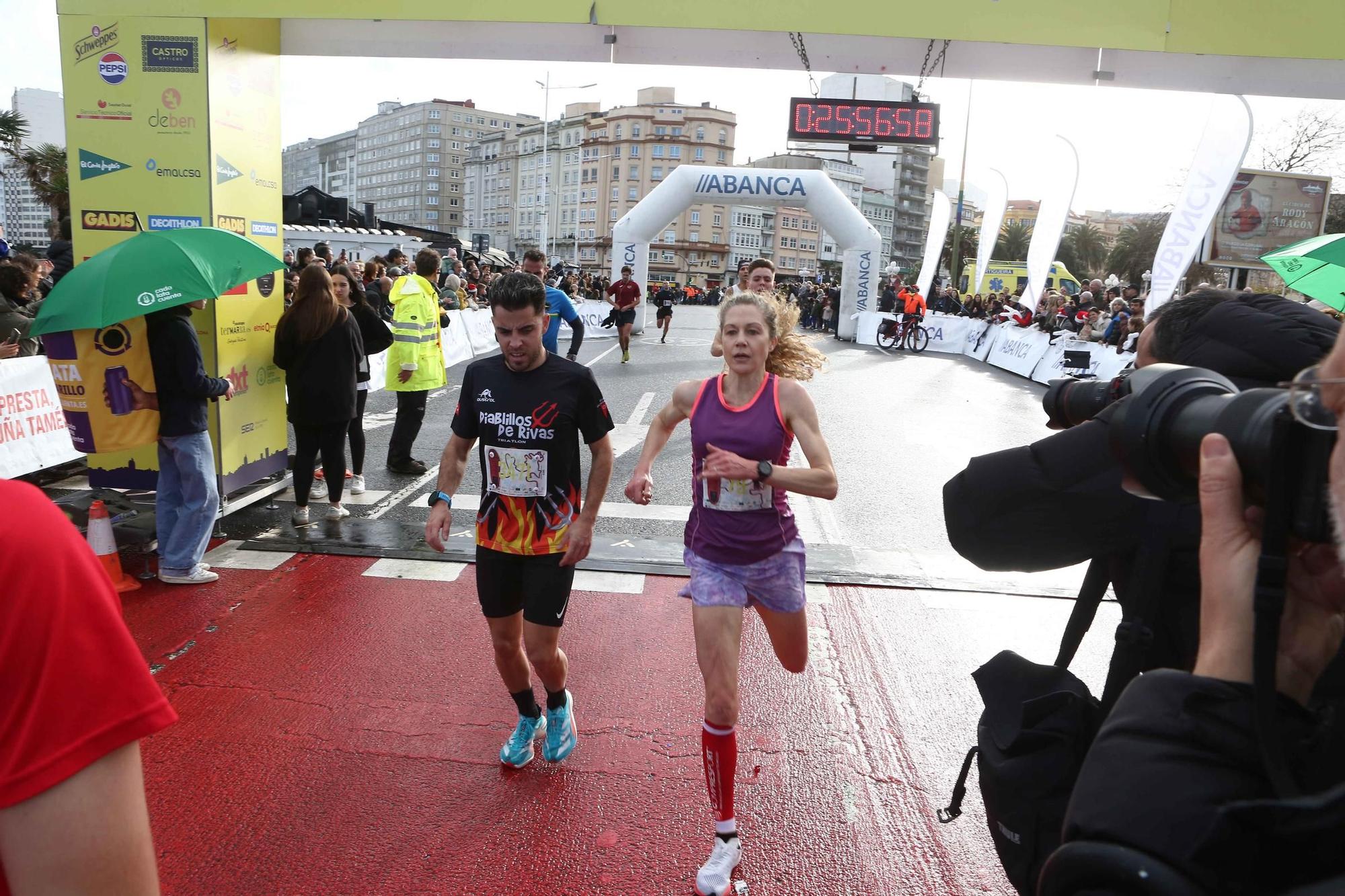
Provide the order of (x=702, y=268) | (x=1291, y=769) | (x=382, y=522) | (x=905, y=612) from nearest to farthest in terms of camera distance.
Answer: (x=1291, y=769)
(x=905, y=612)
(x=382, y=522)
(x=702, y=268)

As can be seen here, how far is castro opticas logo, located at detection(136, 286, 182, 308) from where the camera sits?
17.7 feet

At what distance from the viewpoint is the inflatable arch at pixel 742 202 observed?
25312mm

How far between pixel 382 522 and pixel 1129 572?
20.8 feet

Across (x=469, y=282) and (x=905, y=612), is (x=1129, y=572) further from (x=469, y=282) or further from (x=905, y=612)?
(x=469, y=282)

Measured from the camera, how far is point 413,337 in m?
8.47

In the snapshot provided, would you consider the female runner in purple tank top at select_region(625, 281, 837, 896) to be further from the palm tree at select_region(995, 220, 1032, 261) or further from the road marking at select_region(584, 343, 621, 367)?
the palm tree at select_region(995, 220, 1032, 261)

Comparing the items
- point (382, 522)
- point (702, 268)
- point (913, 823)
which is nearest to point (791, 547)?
point (913, 823)

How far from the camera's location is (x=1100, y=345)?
57.6ft

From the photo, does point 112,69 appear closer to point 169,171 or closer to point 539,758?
point 169,171

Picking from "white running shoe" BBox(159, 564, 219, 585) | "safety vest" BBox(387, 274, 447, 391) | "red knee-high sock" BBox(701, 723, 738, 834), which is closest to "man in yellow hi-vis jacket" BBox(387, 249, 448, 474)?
"safety vest" BBox(387, 274, 447, 391)

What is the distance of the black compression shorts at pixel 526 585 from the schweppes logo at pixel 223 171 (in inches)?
185

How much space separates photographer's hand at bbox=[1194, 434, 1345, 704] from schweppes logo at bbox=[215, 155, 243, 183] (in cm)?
718

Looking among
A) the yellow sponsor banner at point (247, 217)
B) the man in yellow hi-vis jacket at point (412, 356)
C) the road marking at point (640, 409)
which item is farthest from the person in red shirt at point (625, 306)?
the yellow sponsor banner at point (247, 217)

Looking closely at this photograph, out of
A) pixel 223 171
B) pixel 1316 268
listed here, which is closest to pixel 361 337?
pixel 223 171
